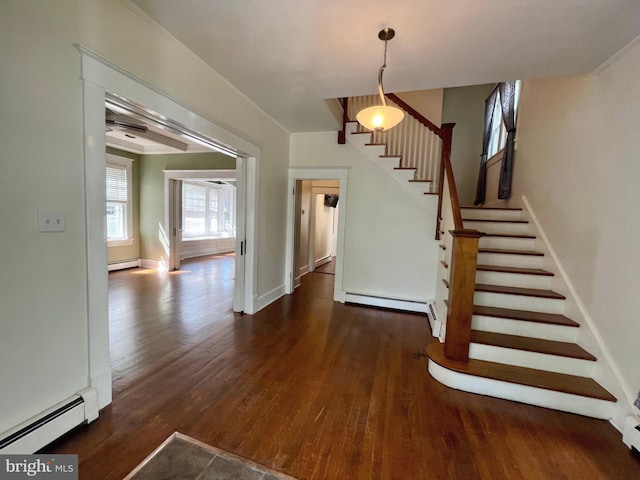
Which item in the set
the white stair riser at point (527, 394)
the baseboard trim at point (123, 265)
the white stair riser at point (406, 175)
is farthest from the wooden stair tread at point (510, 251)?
the baseboard trim at point (123, 265)

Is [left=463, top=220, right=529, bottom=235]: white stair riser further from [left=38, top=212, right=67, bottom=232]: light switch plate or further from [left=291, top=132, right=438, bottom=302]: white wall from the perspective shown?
[left=38, top=212, right=67, bottom=232]: light switch plate

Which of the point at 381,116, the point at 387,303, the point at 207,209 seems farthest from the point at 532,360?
the point at 207,209

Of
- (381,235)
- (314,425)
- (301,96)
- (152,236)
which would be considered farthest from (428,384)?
(152,236)

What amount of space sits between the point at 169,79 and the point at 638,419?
396 centimetres

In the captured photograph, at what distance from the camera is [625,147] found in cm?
192

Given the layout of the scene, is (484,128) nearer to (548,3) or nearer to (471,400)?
(548,3)

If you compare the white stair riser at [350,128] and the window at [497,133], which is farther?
the window at [497,133]

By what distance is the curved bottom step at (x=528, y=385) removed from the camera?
190 cm

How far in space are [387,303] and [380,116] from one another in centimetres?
287

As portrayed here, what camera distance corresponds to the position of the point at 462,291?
2.19 metres

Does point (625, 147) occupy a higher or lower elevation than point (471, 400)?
higher

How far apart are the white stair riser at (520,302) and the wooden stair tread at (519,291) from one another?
40 mm

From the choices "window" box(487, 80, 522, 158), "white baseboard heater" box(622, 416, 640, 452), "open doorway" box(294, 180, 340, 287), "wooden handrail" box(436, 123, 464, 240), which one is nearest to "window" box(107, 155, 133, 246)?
"open doorway" box(294, 180, 340, 287)

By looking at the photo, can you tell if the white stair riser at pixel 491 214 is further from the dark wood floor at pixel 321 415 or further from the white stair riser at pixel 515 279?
the dark wood floor at pixel 321 415
